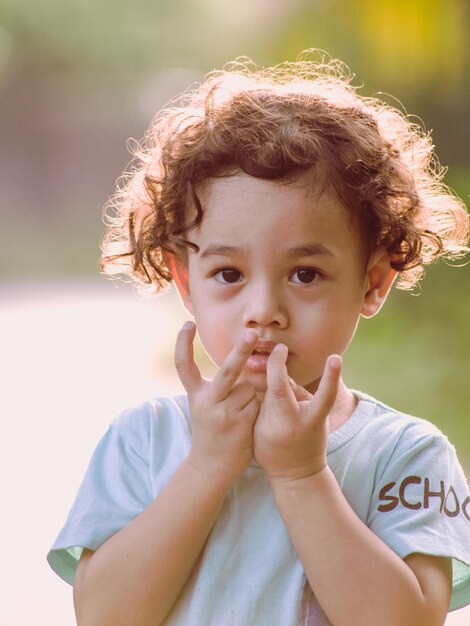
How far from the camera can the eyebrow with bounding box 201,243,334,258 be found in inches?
55.5

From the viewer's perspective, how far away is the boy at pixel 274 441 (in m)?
1.33

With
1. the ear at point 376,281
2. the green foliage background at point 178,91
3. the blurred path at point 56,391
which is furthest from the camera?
the green foliage background at point 178,91

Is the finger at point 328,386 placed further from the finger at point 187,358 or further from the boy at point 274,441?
the finger at point 187,358

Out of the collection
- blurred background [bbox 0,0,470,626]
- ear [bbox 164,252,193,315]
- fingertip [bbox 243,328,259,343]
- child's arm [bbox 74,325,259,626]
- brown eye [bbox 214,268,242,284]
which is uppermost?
blurred background [bbox 0,0,470,626]

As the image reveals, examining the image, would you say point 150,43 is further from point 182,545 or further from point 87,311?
point 182,545

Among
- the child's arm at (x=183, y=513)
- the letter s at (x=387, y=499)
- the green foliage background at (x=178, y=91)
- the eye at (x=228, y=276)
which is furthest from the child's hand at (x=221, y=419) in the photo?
the green foliage background at (x=178, y=91)

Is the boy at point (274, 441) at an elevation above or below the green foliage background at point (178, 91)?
below

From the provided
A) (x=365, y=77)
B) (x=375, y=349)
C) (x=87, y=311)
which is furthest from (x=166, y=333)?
(x=365, y=77)

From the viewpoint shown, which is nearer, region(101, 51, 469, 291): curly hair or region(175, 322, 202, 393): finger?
region(175, 322, 202, 393): finger

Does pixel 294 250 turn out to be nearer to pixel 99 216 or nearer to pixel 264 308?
pixel 264 308

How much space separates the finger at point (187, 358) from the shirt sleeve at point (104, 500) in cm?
19

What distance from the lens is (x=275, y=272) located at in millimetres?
1407

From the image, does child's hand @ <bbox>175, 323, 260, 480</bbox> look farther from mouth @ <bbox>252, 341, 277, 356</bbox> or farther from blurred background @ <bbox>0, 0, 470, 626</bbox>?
blurred background @ <bbox>0, 0, 470, 626</bbox>

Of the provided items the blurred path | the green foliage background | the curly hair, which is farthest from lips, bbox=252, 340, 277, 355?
the green foliage background
